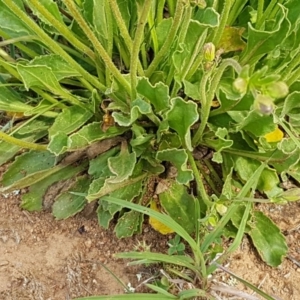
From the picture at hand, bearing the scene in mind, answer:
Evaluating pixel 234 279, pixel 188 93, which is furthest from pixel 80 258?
pixel 188 93

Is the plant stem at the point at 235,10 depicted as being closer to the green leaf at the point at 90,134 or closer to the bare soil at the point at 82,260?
the green leaf at the point at 90,134

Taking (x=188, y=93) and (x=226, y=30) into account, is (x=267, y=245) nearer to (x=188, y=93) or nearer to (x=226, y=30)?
(x=188, y=93)

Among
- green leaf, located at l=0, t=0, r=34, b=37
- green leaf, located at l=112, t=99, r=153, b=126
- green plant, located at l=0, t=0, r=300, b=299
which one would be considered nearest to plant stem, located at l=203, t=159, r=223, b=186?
green plant, located at l=0, t=0, r=300, b=299

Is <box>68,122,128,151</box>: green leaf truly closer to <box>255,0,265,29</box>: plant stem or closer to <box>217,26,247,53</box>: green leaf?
<box>217,26,247,53</box>: green leaf

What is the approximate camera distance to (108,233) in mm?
1931

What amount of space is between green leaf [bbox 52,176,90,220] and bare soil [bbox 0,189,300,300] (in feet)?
0.27

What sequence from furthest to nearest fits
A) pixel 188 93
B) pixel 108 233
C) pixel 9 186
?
pixel 108 233, pixel 9 186, pixel 188 93

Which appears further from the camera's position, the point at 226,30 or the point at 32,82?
the point at 226,30

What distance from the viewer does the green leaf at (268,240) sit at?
1838mm

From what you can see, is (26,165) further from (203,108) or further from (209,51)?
(209,51)

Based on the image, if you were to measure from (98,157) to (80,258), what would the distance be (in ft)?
1.04

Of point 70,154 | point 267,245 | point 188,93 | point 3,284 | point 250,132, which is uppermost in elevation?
point 188,93

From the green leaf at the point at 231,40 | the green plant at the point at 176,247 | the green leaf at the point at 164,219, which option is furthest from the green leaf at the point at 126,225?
the green leaf at the point at 231,40

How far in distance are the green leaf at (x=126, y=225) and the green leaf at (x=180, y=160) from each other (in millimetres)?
228
